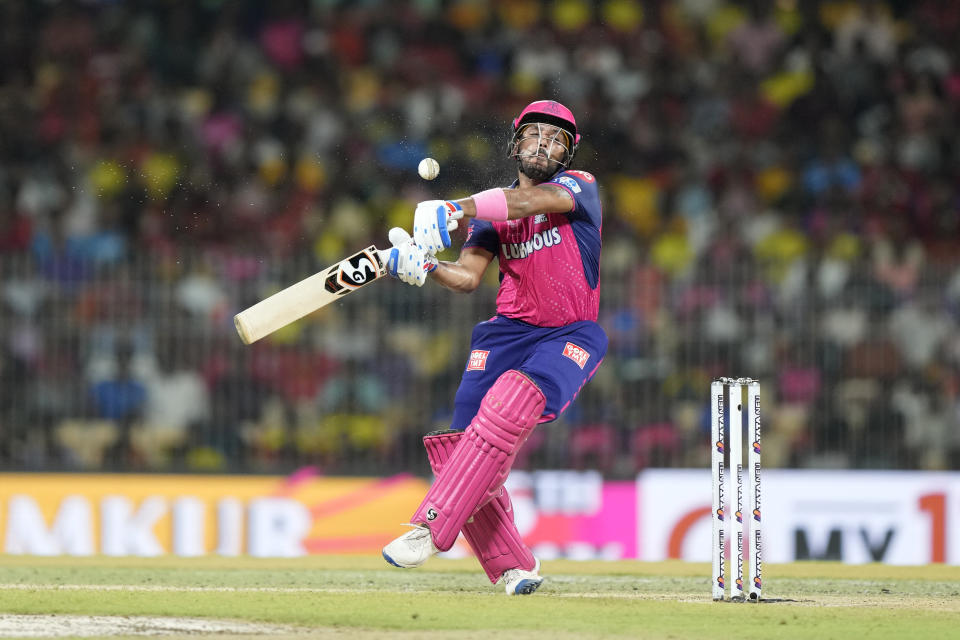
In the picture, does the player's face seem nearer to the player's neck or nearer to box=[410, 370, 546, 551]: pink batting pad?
the player's neck

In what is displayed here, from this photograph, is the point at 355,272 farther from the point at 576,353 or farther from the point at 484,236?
the point at 576,353

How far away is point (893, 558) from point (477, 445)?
4522 mm

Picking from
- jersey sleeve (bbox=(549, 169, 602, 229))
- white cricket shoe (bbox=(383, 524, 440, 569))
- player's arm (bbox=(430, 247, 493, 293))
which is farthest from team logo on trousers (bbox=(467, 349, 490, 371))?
white cricket shoe (bbox=(383, 524, 440, 569))

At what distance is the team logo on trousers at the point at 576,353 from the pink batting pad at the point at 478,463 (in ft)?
0.85

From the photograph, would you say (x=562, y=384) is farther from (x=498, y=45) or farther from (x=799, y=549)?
(x=498, y=45)

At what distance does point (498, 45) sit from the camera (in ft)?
42.9

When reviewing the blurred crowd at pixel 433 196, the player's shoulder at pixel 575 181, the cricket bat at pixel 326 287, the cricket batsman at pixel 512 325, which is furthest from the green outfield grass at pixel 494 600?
the blurred crowd at pixel 433 196

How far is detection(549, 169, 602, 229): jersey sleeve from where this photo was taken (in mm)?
5754

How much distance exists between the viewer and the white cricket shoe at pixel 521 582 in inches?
228

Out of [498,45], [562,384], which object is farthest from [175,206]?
[562,384]

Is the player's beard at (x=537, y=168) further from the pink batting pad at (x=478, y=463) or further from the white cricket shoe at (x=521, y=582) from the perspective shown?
the white cricket shoe at (x=521, y=582)

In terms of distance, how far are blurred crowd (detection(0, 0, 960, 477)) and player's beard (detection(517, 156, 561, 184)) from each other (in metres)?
2.96

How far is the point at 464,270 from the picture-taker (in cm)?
600

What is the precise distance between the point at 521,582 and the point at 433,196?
19.8 feet
